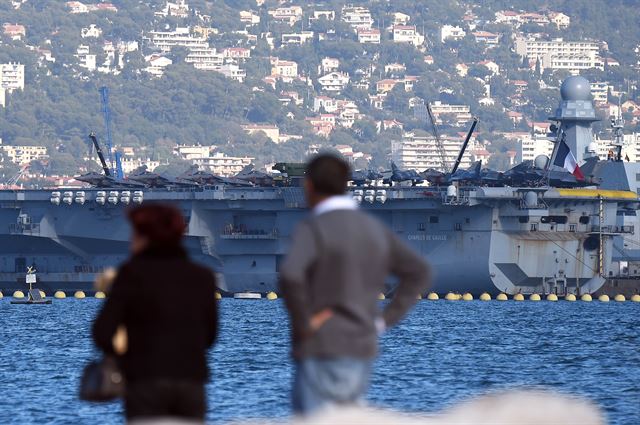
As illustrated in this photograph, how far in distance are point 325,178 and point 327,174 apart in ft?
0.08

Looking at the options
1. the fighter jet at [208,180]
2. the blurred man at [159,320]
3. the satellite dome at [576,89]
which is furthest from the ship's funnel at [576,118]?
the blurred man at [159,320]

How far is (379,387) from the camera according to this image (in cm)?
2820

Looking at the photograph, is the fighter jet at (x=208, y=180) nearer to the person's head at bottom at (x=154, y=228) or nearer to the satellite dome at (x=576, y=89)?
the satellite dome at (x=576, y=89)

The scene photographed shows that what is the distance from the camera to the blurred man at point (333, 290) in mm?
8859

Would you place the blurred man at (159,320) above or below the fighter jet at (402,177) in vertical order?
below

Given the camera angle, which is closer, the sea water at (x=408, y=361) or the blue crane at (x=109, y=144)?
the sea water at (x=408, y=361)

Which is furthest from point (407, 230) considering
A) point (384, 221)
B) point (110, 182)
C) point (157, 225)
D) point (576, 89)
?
point (157, 225)

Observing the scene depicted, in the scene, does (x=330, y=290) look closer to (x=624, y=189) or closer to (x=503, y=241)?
(x=503, y=241)

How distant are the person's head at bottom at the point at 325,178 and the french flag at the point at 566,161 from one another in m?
64.1

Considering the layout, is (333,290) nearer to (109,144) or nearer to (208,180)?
(208,180)

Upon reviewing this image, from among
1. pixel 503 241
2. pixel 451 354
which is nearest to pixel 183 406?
pixel 451 354

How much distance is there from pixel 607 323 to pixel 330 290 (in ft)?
142

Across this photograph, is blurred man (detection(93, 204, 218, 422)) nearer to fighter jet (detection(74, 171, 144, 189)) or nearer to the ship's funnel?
fighter jet (detection(74, 171, 144, 189))

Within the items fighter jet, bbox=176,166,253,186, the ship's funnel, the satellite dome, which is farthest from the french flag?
fighter jet, bbox=176,166,253,186
